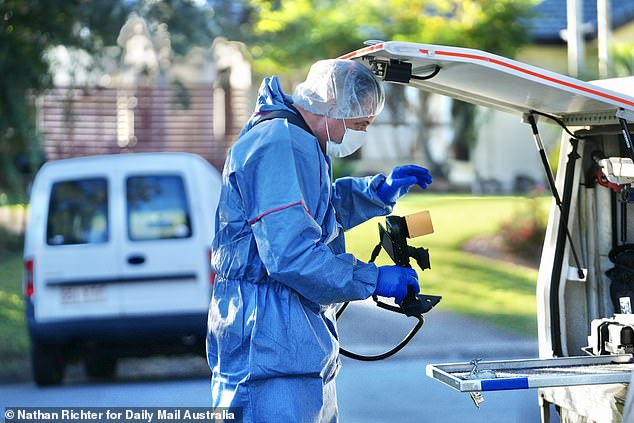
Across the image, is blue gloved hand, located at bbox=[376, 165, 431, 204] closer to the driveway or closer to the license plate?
the driveway

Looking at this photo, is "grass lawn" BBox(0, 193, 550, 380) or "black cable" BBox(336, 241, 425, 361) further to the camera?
"grass lawn" BBox(0, 193, 550, 380)

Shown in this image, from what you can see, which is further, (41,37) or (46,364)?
(41,37)

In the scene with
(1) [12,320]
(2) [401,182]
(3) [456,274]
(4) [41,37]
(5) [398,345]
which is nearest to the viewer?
(5) [398,345]

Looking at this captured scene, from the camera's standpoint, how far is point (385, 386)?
866 cm

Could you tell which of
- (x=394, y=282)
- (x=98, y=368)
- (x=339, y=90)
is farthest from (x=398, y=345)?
(x=98, y=368)

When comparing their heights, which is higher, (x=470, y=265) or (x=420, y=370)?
(x=470, y=265)

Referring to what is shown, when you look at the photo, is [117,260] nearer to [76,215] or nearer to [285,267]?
[76,215]

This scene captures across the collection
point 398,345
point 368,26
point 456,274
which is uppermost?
point 368,26

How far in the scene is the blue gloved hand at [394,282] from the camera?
380 centimetres

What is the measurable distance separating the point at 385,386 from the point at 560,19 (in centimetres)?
1561

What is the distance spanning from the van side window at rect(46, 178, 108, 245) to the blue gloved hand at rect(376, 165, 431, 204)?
4.73m

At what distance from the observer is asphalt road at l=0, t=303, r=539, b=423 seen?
25.2 ft

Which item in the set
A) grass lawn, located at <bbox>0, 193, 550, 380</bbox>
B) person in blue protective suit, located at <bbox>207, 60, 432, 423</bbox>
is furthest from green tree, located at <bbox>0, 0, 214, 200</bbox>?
person in blue protective suit, located at <bbox>207, 60, 432, 423</bbox>

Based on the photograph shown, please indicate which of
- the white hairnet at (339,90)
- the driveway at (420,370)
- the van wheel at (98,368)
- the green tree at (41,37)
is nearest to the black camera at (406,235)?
the white hairnet at (339,90)
